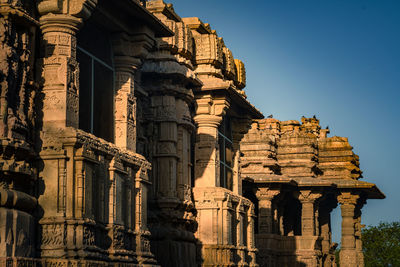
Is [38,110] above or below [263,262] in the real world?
above

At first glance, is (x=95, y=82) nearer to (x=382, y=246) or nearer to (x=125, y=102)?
(x=125, y=102)

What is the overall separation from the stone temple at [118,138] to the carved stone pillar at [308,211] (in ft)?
31.6

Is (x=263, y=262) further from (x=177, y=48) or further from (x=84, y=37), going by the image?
(x=84, y=37)

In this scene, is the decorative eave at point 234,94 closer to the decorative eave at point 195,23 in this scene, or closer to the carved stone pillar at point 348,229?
the decorative eave at point 195,23

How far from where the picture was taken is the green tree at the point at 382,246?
62750mm

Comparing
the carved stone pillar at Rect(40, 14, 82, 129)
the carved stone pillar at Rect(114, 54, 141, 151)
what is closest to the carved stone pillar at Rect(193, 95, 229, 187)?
the carved stone pillar at Rect(114, 54, 141, 151)

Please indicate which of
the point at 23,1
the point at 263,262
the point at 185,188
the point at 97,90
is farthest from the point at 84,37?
the point at 263,262

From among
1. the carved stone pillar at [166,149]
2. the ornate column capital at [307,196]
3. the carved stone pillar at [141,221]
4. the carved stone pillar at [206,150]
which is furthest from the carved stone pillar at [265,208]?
the carved stone pillar at [141,221]

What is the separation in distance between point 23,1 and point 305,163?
2536 cm

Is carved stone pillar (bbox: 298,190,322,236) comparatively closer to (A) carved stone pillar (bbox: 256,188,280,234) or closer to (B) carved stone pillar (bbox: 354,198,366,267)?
(A) carved stone pillar (bbox: 256,188,280,234)

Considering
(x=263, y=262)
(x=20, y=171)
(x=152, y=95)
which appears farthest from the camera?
(x=263, y=262)

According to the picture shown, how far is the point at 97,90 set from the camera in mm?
18453

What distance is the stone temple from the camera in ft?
49.8

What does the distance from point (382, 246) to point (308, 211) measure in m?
29.1
